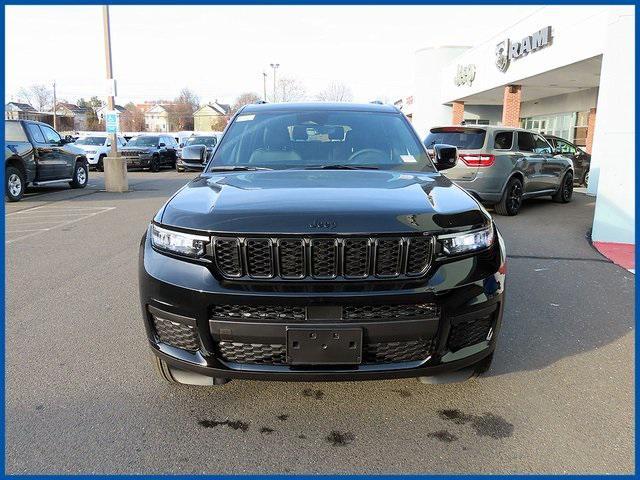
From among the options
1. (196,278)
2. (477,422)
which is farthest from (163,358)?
(477,422)

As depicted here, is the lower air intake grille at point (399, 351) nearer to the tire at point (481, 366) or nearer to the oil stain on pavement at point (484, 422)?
the tire at point (481, 366)

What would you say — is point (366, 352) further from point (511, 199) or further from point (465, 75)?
point (465, 75)

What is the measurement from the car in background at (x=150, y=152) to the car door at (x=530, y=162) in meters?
17.8

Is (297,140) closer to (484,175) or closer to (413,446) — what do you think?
(413,446)

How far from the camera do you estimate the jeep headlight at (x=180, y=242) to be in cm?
250

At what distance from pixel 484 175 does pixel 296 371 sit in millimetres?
8102

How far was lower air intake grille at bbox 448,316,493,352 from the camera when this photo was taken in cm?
254

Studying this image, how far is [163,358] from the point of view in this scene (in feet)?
8.66

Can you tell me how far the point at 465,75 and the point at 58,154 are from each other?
2045cm

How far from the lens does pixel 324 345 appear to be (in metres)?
2.37

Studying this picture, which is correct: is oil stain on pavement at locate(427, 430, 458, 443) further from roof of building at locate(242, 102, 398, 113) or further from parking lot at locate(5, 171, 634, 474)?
roof of building at locate(242, 102, 398, 113)

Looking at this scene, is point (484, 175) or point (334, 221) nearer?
point (334, 221)

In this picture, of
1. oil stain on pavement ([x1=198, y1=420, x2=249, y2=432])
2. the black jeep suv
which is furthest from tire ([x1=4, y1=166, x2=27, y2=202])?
oil stain on pavement ([x1=198, y1=420, x2=249, y2=432])

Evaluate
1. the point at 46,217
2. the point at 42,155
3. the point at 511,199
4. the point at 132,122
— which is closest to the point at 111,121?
the point at 42,155
